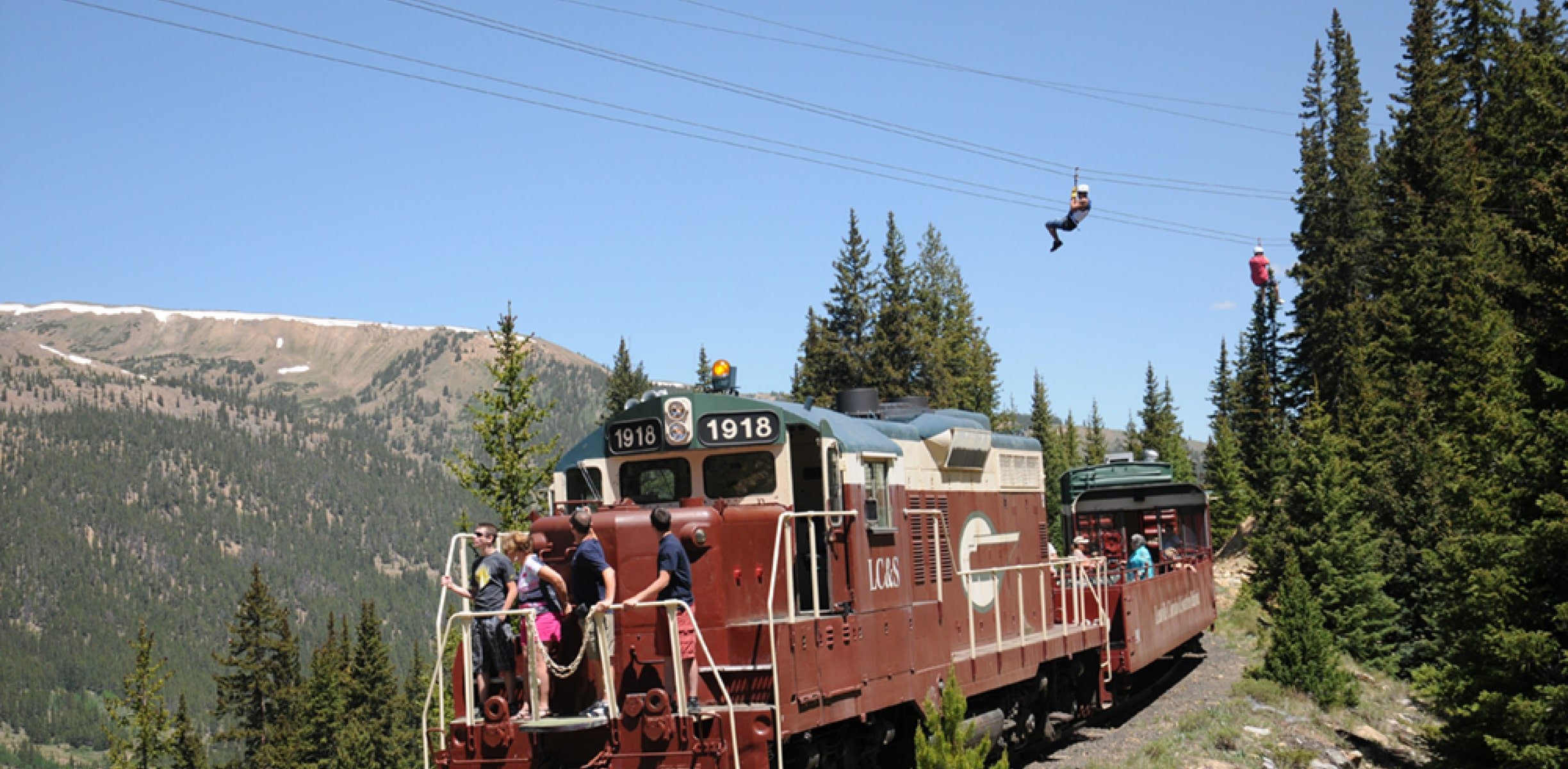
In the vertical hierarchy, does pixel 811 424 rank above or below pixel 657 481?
above

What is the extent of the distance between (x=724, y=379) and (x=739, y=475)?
59.8 inches

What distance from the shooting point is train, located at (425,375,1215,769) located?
11016 millimetres

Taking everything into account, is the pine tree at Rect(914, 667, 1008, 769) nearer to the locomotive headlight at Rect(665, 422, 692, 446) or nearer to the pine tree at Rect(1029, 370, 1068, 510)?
the locomotive headlight at Rect(665, 422, 692, 446)

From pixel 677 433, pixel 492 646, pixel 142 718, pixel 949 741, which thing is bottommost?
pixel 142 718

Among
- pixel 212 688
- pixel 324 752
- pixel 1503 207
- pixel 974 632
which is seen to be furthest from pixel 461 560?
pixel 212 688

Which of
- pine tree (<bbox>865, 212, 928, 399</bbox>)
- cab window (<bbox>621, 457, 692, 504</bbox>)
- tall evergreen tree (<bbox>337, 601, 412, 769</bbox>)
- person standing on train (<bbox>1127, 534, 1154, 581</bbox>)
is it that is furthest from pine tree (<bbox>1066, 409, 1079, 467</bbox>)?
cab window (<bbox>621, 457, 692, 504</bbox>)

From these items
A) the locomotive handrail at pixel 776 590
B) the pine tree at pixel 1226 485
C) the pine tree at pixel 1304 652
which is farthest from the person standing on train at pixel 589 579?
the pine tree at pixel 1226 485

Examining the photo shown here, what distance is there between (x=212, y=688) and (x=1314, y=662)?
198900mm

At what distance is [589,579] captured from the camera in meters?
11.0

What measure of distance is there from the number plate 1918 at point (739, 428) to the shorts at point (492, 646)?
267 cm

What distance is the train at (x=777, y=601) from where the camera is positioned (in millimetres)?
11016

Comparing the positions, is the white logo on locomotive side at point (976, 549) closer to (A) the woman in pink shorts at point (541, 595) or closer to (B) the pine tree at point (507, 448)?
(A) the woman in pink shorts at point (541, 595)

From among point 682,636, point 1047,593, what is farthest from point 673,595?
point 1047,593

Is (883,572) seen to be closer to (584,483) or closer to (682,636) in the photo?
(682,636)
